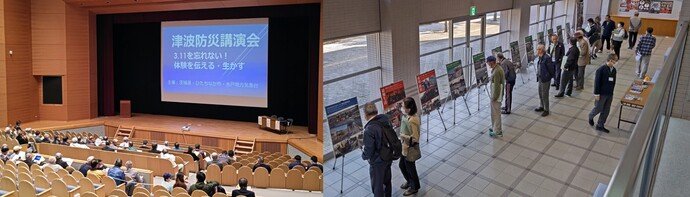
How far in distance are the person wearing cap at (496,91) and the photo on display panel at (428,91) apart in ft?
2.38

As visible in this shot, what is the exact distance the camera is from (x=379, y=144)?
4.11m

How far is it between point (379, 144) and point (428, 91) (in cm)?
247

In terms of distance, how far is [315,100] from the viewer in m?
12.3

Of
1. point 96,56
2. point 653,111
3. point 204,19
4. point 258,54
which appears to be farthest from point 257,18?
point 653,111

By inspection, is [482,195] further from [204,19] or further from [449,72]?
[204,19]

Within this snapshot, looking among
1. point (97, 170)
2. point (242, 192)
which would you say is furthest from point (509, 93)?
point (97, 170)

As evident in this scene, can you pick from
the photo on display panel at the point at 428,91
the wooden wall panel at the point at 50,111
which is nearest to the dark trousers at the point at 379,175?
the photo on display panel at the point at 428,91

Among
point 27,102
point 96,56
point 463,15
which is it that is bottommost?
point 27,102

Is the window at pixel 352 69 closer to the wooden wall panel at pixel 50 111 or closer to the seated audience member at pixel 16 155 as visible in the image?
the seated audience member at pixel 16 155

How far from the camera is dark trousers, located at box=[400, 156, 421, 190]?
4625 millimetres

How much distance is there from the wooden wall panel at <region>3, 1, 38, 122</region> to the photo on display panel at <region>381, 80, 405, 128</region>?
13.3m

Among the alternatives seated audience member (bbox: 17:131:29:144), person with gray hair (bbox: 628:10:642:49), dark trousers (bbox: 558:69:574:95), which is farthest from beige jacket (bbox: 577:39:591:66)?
seated audience member (bbox: 17:131:29:144)

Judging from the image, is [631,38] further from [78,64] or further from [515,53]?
[78,64]

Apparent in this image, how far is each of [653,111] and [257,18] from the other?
12482 mm
